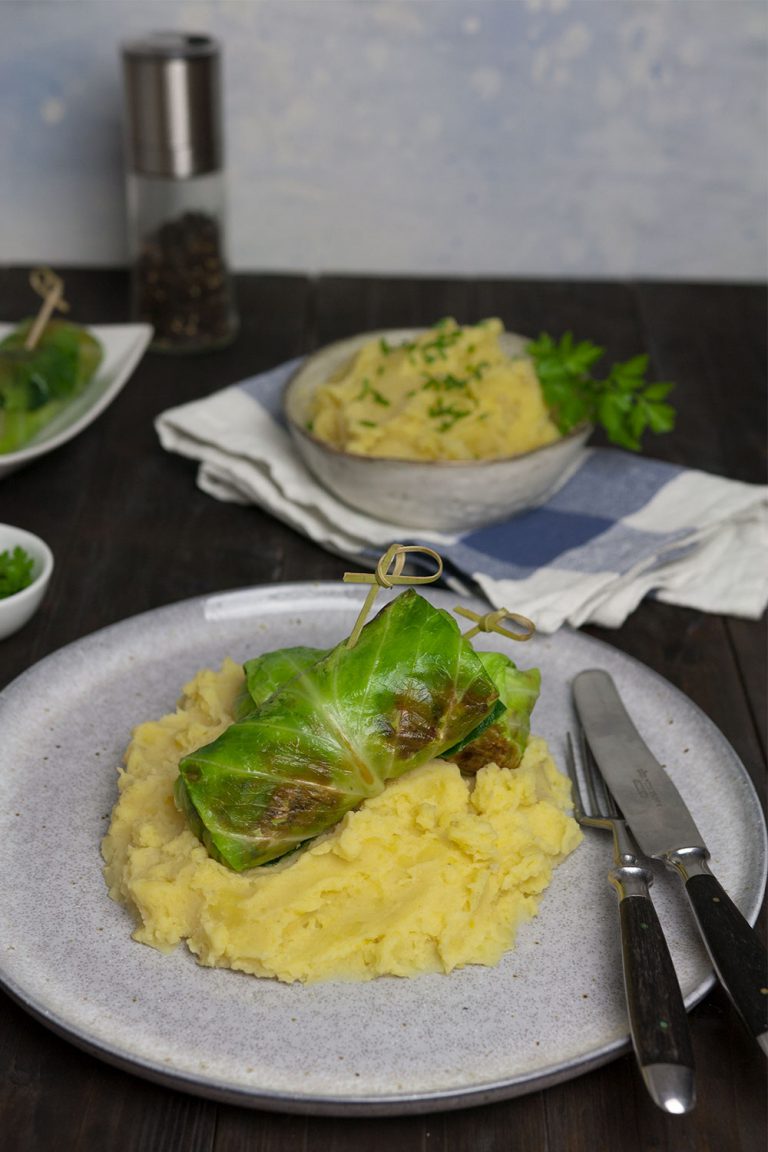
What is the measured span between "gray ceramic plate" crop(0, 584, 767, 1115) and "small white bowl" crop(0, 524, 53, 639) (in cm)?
26

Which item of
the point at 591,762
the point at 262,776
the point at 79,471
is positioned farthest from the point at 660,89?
the point at 262,776

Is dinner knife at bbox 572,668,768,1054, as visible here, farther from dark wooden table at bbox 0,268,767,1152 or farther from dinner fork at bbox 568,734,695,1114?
dark wooden table at bbox 0,268,767,1152

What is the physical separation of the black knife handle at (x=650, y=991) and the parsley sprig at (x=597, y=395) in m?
1.34

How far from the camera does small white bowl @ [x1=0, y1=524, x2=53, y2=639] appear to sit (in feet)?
7.66

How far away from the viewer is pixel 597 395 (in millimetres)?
2770

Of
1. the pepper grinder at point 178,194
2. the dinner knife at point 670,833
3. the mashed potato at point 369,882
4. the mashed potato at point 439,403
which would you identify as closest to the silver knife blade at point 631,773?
the dinner knife at point 670,833

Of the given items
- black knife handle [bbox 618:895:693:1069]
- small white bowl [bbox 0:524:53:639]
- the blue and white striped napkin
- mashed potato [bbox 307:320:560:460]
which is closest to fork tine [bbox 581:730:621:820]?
black knife handle [bbox 618:895:693:1069]

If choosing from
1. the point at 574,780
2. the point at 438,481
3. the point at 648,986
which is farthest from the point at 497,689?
the point at 438,481

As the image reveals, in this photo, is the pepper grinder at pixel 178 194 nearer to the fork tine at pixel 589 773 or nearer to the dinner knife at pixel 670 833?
the dinner knife at pixel 670 833

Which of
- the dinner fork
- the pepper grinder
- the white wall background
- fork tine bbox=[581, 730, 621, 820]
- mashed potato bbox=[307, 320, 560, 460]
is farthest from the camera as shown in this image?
the white wall background

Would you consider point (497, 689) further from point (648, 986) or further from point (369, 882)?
point (648, 986)

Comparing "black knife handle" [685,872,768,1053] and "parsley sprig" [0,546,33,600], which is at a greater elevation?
"black knife handle" [685,872,768,1053]

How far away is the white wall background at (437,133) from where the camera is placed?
152 inches

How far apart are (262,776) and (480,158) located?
9.58 feet
